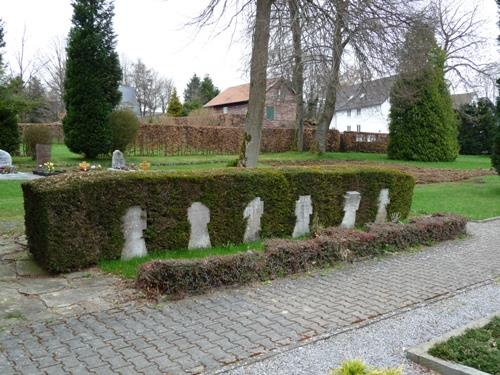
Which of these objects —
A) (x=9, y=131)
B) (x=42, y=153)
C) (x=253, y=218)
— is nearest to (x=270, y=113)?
(x=9, y=131)

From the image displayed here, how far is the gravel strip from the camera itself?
141 inches

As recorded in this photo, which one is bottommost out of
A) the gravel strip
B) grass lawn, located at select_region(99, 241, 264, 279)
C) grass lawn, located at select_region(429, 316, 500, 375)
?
the gravel strip

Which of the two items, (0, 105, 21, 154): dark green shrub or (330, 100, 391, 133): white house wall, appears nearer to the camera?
(0, 105, 21, 154): dark green shrub

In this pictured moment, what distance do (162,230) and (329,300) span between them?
2.47 meters

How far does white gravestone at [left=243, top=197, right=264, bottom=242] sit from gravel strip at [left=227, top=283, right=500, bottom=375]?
9.69 feet

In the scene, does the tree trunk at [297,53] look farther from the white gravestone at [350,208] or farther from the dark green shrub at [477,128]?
the dark green shrub at [477,128]

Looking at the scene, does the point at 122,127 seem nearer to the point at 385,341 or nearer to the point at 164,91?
the point at 385,341

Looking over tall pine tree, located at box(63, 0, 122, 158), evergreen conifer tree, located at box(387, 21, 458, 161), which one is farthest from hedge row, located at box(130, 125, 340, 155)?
evergreen conifer tree, located at box(387, 21, 458, 161)

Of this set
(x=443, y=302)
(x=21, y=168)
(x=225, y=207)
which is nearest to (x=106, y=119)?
(x=21, y=168)

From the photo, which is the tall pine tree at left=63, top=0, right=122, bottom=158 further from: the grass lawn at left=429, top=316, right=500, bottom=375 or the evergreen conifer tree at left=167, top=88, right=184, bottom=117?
the evergreen conifer tree at left=167, top=88, right=184, bottom=117

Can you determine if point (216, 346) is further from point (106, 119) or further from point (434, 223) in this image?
point (106, 119)

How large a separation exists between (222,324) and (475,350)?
7.03ft

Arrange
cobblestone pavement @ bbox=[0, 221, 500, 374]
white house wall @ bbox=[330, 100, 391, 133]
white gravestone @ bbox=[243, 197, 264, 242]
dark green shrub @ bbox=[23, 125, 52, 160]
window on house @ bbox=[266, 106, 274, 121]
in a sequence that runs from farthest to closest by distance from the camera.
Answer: white house wall @ bbox=[330, 100, 391, 133] < window on house @ bbox=[266, 106, 274, 121] < dark green shrub @ bbox=[23, 125, 52, 160] < white gravestone @ bbox=[243, 197, 264, 242] < cobblestone pavement @ bbox=[0, 221, 500, 374]

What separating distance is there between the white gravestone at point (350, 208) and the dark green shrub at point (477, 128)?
36.7 meters
